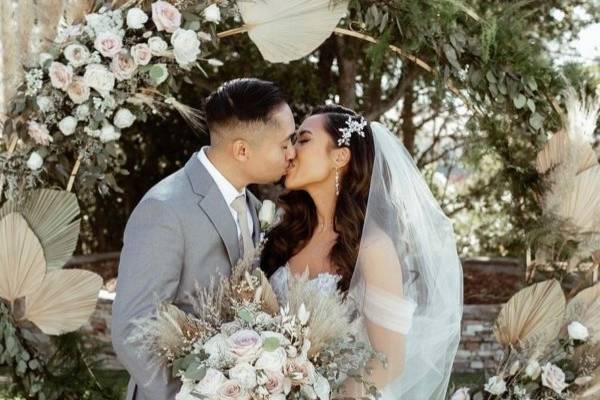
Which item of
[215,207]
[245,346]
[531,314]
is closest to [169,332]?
[245,346]

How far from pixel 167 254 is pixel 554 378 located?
2104 millimetres

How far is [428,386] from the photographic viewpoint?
142 inches

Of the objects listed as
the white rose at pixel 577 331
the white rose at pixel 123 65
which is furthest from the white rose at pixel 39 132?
the white rose at pixel 577 331

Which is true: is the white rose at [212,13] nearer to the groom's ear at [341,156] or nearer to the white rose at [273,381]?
the groom's ear at [341,156]

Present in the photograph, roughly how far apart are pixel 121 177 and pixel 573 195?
620cm

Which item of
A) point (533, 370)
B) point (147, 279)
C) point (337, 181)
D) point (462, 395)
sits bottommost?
point (462, 395)

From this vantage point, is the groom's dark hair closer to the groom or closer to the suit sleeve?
the groom

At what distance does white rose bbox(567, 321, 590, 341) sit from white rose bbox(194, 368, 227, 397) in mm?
2208

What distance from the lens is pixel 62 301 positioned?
4082 millimetres

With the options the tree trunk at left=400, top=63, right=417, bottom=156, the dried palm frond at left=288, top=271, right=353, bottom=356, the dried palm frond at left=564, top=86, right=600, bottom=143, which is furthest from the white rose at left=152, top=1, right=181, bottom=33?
the tree trunk at left=400, top=63, right=417, bottom=156

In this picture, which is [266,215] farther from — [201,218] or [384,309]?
[384,309]

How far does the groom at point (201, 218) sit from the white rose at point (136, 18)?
69 centimetres

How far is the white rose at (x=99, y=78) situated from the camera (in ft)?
12.8

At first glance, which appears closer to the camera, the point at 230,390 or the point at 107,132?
the point at 230,390
